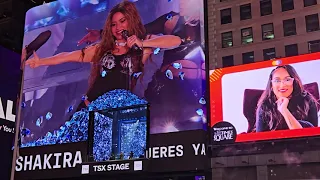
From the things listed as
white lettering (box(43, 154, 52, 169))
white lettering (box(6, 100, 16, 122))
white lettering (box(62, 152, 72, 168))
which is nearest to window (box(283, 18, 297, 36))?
white lettering (box(62, 152, 72, 168))

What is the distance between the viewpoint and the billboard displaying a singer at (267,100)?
28.1 metres

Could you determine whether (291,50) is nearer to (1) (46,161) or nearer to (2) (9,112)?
(1) (46,161)

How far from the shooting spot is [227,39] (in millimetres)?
43062

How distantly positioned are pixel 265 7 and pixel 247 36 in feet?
10.2

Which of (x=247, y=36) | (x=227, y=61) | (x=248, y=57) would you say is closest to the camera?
(x=248, y=57)

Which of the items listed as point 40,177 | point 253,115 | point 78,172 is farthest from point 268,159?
point 40,177

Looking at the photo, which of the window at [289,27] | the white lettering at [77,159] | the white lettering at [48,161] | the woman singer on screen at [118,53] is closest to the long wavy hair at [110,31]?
the woman singer on screen at [118,53]

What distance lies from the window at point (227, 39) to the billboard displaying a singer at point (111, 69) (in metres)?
13.0

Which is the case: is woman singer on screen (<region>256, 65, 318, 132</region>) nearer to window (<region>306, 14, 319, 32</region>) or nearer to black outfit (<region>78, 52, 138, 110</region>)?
black outfit (<region>78, 52, 138, 110</region>)

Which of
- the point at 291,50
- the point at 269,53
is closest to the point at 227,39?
the point at 269,53

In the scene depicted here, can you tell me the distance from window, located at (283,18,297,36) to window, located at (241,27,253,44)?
10.3 ft

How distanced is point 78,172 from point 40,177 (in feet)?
11.0

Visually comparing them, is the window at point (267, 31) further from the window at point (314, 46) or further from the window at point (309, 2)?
the window at point (314, 46)

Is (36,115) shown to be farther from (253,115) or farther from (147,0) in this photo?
(253,115)
